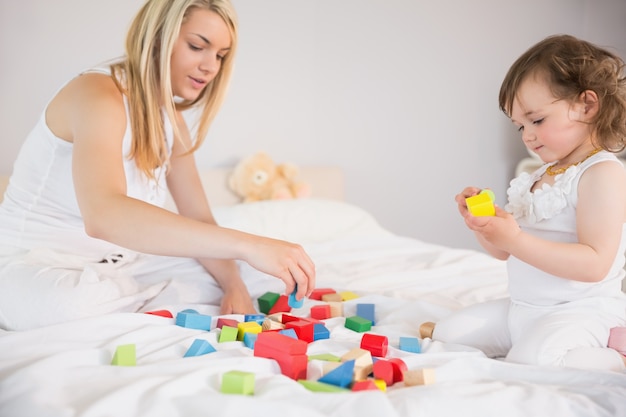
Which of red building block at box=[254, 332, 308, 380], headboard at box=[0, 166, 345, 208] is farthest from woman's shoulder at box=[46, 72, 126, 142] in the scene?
headboard at box=[0, 166, 345, 208]

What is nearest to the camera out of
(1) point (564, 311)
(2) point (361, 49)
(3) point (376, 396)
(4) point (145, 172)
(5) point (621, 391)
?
(3) point (376, 396)

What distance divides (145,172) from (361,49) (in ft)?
6.08

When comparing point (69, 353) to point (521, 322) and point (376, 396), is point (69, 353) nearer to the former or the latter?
point (376, 396)

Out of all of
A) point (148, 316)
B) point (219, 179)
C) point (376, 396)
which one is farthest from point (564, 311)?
point (219, 179)

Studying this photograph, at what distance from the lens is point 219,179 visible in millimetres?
2734

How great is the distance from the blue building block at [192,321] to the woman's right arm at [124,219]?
132 millimetres

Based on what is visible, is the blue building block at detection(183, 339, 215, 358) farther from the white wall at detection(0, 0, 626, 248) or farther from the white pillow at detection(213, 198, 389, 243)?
the white wall at detection(0, 0, 626, 248)

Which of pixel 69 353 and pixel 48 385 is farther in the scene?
pixel 69 353

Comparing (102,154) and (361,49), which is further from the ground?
(361,49)

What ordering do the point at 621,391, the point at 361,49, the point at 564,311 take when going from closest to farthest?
the point at 621,391, the point at 564,311, the point at 361,49

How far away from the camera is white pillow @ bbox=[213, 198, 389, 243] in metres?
Answer: 2.35

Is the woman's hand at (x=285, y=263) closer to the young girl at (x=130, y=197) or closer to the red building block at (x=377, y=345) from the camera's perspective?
the young girl at (x=130, y=197)

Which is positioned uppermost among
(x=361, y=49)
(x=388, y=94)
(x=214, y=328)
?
(x=361, y=49)

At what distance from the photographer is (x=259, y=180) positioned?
2.71m
